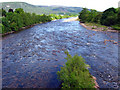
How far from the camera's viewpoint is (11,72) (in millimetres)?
18266

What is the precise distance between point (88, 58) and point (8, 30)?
51.8 metres

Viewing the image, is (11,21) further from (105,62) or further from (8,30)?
(105,62)

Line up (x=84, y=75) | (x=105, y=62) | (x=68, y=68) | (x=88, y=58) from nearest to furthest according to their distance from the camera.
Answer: (x=84, y=75)
(x=68, y=68)
(x=105, y=62)
(x=88, y=58)

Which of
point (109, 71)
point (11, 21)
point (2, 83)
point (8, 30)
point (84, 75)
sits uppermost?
point (11, 21)

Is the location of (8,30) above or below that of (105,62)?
above

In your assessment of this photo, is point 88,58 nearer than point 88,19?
Yes

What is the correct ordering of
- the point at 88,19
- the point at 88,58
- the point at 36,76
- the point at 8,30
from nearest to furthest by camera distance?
1. the point at 36,76
2. the point at 88,58
3. the point at 8,30
4. the point at 88,19

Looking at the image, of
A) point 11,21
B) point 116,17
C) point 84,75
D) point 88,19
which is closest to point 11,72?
point 84,75

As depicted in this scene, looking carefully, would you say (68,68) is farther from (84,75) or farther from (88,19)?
(88,19)

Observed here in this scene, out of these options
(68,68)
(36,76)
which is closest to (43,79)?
(36,76)

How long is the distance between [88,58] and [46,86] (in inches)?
531

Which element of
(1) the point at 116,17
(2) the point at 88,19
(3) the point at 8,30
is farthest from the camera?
(2) the point at 88,19

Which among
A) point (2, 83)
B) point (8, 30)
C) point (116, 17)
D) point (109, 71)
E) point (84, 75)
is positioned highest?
point (116, 17)

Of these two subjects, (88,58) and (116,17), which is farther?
(116,17)
